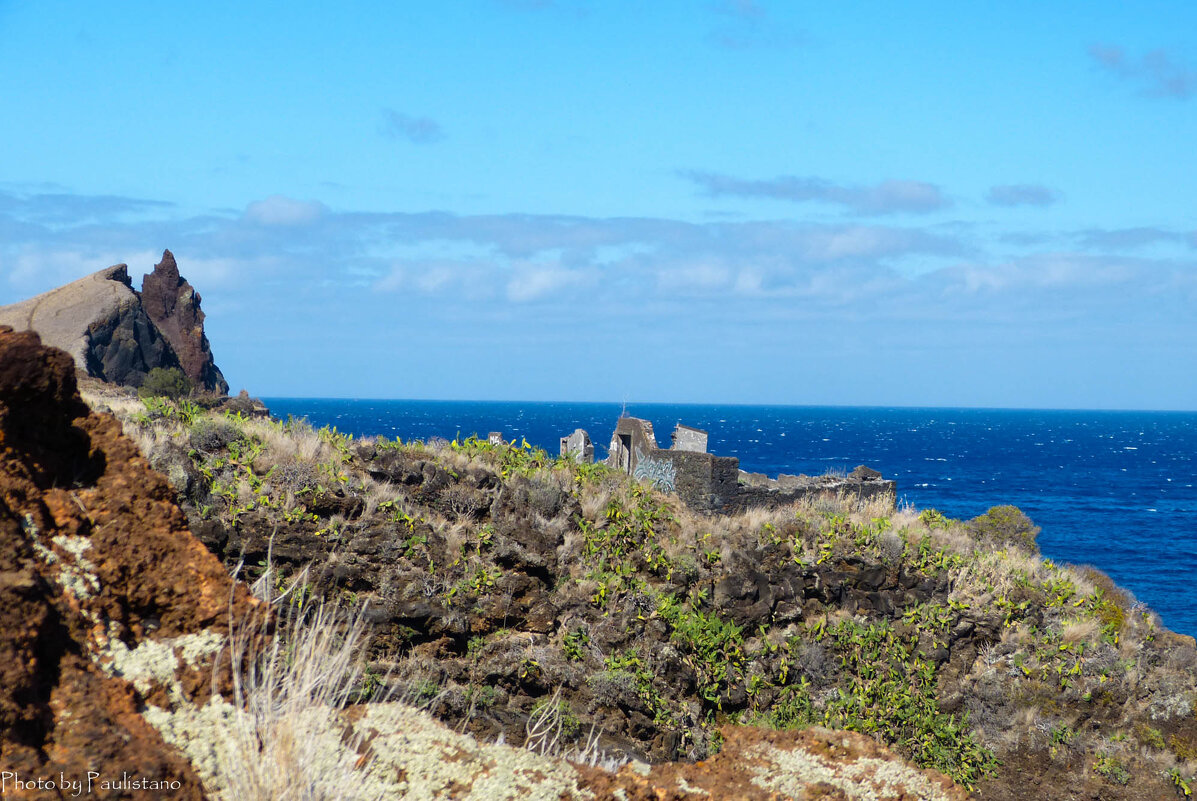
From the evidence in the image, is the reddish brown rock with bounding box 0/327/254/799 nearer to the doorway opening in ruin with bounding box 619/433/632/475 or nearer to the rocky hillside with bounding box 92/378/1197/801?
the rocky hillside with bounding box 92/378/1197/801

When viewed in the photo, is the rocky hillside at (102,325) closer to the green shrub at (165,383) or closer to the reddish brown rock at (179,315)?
the green shrub at (165,383)

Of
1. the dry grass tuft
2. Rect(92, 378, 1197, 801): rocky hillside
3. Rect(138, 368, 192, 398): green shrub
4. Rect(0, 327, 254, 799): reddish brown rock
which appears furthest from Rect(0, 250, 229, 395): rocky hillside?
the dry grass tuft

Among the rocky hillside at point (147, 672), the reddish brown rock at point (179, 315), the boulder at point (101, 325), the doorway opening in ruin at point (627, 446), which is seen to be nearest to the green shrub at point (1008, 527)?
the doorway opening in ruin at point (627, 446)

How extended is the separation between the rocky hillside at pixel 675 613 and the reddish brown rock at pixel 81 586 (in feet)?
17.2

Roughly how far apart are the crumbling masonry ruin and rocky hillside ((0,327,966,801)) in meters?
11.3

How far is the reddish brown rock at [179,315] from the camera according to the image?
233 feet

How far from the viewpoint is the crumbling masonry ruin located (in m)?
16.8

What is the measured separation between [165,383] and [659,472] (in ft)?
129

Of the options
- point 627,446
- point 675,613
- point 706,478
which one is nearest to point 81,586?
point 675,613

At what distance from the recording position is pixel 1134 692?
1381 cm

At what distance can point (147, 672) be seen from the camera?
388 centimetres

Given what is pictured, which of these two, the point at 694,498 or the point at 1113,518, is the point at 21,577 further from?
the point at 1113,518

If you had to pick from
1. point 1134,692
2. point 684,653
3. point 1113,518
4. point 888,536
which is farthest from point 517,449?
point 1113,518

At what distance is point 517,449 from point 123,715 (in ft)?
37.7
